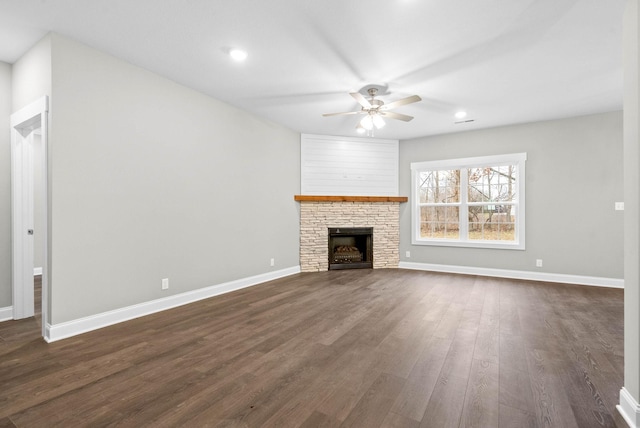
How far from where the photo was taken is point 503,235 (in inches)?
222

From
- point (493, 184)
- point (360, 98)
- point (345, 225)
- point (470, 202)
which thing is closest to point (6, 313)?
point (360, 98)

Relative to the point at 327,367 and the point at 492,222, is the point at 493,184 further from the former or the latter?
the point at 327,367

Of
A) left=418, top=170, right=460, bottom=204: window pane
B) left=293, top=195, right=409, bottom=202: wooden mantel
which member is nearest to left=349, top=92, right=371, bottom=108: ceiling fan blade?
left=293, top=195, right=409, bottom=202: wooden mantel

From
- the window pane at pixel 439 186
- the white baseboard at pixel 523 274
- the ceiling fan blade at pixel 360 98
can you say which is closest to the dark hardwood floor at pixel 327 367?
the white baseboard at pixel 523 274

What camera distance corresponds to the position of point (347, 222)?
→ 630cm

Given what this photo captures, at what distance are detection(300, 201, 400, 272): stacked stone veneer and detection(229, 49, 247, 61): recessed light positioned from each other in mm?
3221

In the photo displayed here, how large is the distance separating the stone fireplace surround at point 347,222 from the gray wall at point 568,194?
1.56 m

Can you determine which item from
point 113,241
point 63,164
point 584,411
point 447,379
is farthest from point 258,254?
point 584,411

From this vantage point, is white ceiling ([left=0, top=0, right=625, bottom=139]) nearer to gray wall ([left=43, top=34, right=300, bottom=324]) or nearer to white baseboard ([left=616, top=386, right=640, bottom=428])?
gray wall ([left=43, top=34, right=300, bottom=324])

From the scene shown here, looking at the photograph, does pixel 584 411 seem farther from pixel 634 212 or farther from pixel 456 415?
pixel 634 212

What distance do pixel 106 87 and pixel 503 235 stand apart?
20.8 ft

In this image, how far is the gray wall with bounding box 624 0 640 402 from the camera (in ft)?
5.32

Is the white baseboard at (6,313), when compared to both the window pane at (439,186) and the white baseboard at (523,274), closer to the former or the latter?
the white baseboard at (523,274)

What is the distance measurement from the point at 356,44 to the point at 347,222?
12.6 ft
